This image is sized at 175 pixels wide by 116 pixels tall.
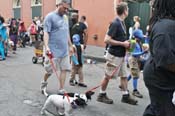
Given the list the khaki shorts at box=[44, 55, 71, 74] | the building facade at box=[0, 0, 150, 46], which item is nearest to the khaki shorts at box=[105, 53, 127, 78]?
the khaki shorts at box=[44, 55, 71, 74]

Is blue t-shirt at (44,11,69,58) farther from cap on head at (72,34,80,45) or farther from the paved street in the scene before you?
cap on head at (72,34,80,45)

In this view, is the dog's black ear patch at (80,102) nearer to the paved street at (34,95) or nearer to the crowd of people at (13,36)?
the paved street at (34,95)

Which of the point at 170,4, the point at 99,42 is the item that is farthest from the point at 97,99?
the point at 99,42

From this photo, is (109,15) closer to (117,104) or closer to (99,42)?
(99,42)

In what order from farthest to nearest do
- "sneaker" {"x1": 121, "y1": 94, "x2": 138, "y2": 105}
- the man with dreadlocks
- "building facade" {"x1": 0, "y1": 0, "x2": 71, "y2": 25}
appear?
"building facade" {"x1": 0, "y1": 0, "x2": 71, "y2": 25} → "sneaker" {"x1": 121, "y1": 94, "x2": 138, "y2": 105} → the man with dreadlocks

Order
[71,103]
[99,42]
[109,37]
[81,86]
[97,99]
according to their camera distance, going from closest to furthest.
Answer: [71,103] → [109,37] → [97,99] → [81,86] → [99,42]

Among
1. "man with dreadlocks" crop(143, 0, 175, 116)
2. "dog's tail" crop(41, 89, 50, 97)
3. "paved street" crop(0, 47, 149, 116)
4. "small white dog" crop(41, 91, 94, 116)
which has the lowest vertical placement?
"paved street" crop(0, 47, 149, 116)

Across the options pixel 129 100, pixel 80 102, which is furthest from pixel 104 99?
pixel 80 102

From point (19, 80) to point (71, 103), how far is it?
4.02 meters

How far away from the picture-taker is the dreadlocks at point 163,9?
9.90 feet

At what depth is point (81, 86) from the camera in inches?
338

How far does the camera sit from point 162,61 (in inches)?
115

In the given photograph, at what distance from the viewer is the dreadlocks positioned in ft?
9.90

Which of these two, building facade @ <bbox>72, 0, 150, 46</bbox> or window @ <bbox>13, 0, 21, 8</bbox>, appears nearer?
building facade @ <bbox>72, 0, 150, 46</bbox>
